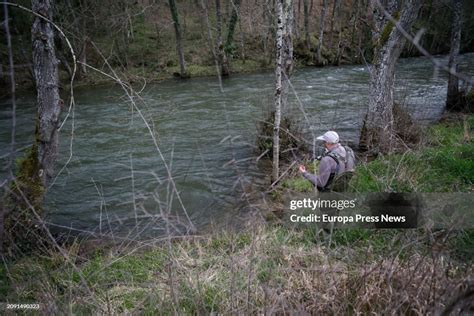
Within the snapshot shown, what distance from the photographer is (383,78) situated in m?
8.80

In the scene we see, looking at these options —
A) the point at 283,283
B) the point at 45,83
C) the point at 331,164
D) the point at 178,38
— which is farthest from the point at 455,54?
the point at 178,38

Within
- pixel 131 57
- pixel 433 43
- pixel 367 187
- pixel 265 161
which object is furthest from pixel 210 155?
pixel 433 43

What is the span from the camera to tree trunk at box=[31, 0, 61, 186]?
5.39 metres

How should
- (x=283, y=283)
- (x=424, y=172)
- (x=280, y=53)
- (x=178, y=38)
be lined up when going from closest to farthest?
(x=283, y=283), (x=424, y=172), (x=280, y=53), (x=178, y=38)

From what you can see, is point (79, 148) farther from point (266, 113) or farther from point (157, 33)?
point (157, 33)

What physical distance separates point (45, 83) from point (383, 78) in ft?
23.7

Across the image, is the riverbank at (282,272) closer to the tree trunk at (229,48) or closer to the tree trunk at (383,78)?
the tree trunk at (383,78)

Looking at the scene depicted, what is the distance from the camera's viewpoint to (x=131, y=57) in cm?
2480

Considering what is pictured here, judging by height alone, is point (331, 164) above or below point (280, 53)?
below

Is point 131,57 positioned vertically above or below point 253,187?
above

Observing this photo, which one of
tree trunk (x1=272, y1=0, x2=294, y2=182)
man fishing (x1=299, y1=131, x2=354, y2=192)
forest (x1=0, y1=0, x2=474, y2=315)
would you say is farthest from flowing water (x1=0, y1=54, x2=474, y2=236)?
man fishing (x1=299, y1=131, x2=354, y2=192)

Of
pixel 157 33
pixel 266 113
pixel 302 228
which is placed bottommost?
pixel 302 228

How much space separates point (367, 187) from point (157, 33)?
24250 millimetres

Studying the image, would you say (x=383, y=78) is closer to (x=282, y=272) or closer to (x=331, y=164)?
(x=331, y=164)
